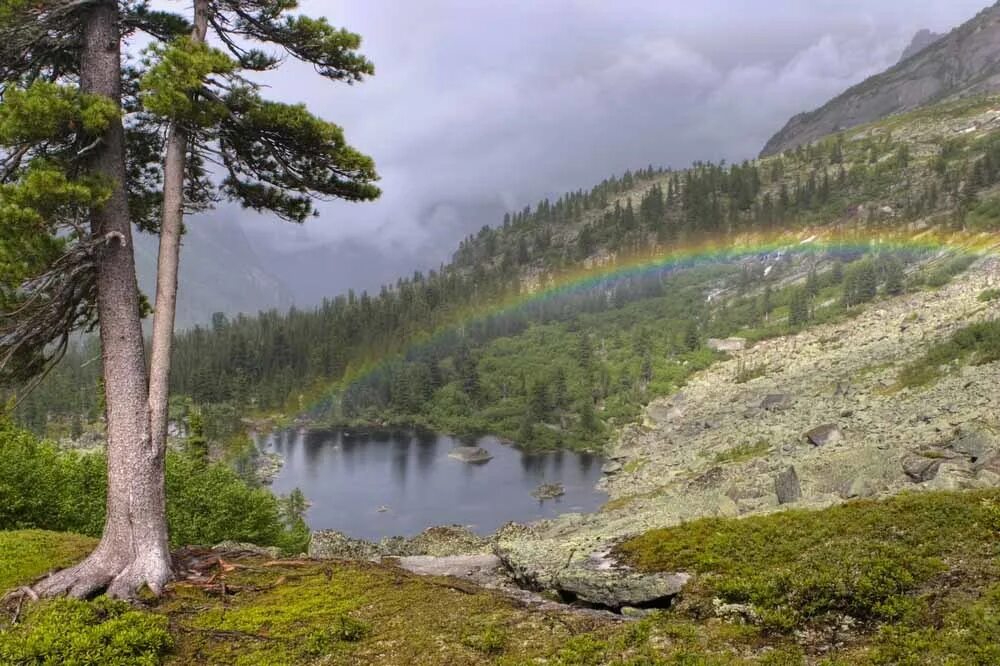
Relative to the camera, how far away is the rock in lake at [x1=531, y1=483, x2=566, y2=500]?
64.1m

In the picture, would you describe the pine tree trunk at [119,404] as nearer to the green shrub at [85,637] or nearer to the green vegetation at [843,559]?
the green shrub at [85,637]

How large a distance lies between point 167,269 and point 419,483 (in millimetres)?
64853

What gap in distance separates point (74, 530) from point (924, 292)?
8699cm

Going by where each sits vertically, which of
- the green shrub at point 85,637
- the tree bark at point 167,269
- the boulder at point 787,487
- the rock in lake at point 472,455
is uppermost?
the tree bark at point 167,269

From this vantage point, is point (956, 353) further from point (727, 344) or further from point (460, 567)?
point (727, 344)

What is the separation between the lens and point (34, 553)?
10953 mm

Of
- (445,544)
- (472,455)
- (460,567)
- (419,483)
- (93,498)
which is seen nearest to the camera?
(460,567)

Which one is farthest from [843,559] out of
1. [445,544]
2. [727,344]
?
[727,344]

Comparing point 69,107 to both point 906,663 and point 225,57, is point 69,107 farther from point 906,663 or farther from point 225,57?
point 906,663

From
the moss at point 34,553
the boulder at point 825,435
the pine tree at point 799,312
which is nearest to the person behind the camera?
the moss at point 34,553

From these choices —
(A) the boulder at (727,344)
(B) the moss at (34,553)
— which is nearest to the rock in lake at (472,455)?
(A) the boulder at (727,344)

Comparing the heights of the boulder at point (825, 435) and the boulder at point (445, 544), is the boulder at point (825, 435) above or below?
above

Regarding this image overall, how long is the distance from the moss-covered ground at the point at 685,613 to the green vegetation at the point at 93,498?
8.74 metres

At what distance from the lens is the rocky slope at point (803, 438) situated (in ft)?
41.4
